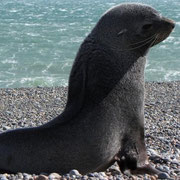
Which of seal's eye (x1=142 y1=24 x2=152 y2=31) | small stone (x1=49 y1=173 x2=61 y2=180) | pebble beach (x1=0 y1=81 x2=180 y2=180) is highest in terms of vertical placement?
seal's eye (x1=142 y1=24 x2=152 y2=31)

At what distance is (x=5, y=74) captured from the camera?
17359 mm

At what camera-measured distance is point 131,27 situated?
5.41 meters

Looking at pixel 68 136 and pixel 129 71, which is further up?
pixel 129 71

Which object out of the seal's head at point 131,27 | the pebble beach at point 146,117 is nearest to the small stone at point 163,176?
the pebble beach at point 146,117

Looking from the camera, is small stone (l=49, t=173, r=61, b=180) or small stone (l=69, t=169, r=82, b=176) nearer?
small stone (l=49, t=173, r=61, b=180)

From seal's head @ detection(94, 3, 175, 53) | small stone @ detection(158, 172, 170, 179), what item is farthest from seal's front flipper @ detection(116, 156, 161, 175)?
seal's head @ detection(94, 3, 175, 53)

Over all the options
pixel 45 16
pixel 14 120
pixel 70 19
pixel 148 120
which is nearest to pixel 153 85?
pixel 148 120

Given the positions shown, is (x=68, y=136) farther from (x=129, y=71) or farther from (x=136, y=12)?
(x=136, y=12)

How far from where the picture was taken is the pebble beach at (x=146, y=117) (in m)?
5.02

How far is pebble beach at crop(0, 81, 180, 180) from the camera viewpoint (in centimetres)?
502

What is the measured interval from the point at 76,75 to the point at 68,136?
27.0 inches

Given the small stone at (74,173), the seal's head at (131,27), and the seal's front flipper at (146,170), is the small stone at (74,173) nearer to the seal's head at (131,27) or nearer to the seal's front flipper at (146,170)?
the seal's front flipper at (146,170)

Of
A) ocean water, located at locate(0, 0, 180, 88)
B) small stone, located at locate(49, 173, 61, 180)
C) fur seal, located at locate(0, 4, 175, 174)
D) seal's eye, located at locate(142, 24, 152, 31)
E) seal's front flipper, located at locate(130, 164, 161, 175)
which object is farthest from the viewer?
ocean water, located at locate(0, 0, 180, 88)

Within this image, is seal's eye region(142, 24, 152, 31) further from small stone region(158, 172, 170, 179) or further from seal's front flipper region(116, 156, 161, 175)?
small stone region(158, 172, 170, 179)
